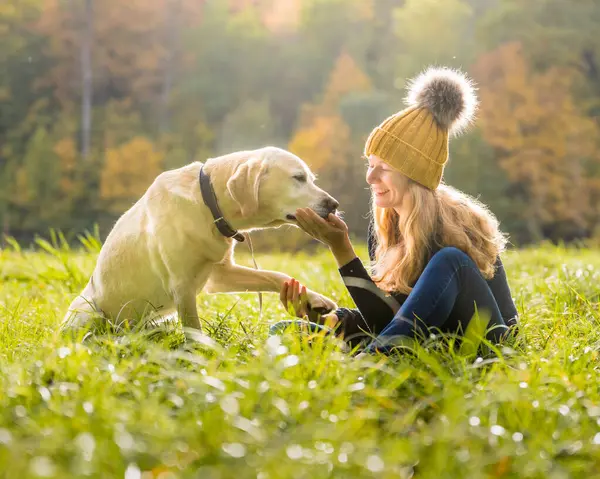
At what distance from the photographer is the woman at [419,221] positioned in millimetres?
3254

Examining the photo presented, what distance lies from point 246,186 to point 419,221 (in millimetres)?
807

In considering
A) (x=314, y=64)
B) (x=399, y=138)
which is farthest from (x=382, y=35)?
(x=399, y=138)

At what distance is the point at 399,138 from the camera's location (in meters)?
3.35

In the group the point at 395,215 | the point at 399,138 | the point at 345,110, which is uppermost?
the point at 399,138

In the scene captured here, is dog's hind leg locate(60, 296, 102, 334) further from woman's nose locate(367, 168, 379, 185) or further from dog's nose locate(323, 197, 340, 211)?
woman's nose locate(367, 168, 379, 185)

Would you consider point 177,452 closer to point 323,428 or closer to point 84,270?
point 323,428

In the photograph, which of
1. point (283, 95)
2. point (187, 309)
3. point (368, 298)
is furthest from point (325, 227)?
point (283, 95)

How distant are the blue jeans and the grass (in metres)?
0.13

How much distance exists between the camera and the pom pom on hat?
3367 mm

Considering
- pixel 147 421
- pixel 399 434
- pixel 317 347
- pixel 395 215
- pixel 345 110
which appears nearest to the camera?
pixel 147 421

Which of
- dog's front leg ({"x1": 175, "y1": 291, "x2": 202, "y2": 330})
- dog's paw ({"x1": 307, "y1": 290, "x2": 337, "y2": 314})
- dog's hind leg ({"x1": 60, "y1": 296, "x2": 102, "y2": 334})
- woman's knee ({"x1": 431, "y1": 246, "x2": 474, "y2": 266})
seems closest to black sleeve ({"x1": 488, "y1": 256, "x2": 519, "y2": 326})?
woman's knee ({"x1": 431, "y1": 246, "x2": 474, "y2": 266})

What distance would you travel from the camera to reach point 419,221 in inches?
131

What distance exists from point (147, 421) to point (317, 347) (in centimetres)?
80

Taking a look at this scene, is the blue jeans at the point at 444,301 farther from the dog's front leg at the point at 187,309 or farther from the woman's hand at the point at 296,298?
the dog's front leg at the point at 187,309
